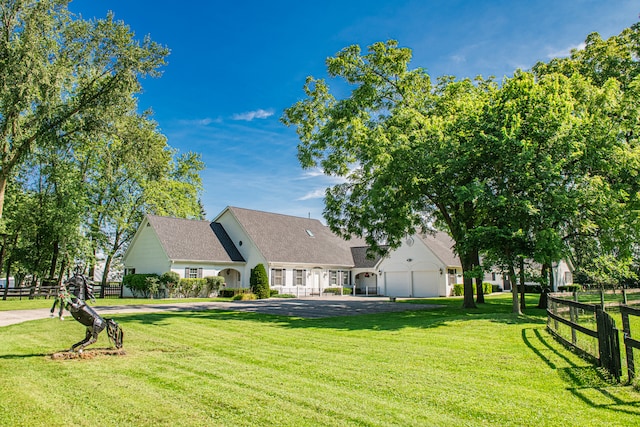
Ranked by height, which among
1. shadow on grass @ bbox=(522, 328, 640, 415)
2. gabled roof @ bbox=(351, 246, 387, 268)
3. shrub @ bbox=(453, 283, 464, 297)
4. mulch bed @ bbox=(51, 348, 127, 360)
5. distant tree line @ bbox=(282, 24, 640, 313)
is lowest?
shrub @ bbox=(453, 283, 464, 297)

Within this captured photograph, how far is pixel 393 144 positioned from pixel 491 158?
166 inches

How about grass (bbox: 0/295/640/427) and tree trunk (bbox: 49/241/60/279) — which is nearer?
grass (bbox: 0/295/640/427)

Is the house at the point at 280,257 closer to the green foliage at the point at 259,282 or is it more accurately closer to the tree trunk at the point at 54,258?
the green foliage at the point at 259,282

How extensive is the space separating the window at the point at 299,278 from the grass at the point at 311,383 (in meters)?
25.3

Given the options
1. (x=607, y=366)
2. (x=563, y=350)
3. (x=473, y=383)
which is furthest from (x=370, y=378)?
(x=563, y=350)

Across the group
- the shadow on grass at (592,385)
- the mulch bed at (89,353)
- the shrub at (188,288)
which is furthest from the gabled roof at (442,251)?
the mulch bed at (89,353)

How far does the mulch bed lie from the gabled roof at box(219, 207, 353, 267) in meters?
25.1

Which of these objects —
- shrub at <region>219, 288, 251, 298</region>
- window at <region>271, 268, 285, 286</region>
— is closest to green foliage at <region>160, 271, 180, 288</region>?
shrub at <region>219, 288, 251, 298</region>

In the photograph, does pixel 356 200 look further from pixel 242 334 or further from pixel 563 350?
pixel 563 350

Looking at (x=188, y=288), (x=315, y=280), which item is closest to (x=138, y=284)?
(x=188, y=288)

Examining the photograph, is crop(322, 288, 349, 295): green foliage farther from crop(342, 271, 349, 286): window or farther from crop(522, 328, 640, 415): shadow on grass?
crop(522, 328, 640, 415): shadow on grass

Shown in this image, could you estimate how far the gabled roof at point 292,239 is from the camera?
36.4 m

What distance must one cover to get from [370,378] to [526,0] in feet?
49.8

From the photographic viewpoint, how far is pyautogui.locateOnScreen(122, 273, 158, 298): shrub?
31.1 m
